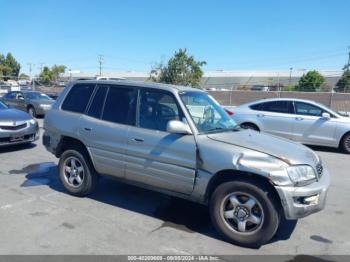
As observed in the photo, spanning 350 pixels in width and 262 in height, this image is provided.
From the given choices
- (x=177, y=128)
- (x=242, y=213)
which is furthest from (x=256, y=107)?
(x=242, y=213)

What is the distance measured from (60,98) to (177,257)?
138 inches

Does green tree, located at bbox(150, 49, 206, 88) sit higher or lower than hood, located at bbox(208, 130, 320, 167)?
higher

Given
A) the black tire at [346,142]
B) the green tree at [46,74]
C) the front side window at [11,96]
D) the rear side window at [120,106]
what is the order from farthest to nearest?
the green tree at [46,74] < the front side window at [11,96] < the black tire at [346,142] < the rear side window at [120,106]

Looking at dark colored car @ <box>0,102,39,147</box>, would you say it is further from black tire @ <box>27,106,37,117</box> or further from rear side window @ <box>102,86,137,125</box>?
black tire @ <box>27,106,37,117</box>

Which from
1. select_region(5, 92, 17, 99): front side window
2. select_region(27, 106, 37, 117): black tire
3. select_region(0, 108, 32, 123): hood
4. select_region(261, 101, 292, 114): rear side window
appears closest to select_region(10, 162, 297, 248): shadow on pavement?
select_region(0, 108, 32, 123): hood

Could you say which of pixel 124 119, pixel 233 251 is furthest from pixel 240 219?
pixel 124 119

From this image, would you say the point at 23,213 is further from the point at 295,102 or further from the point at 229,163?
the point at 295,102

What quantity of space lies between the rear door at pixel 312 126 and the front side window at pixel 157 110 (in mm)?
6852

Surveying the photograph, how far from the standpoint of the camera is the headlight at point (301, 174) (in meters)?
3.83

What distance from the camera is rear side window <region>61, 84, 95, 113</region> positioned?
18.2ft

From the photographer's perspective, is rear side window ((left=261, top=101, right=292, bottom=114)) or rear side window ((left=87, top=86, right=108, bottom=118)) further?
rear side window ((left=261, top=101, right=292, bottom=114))

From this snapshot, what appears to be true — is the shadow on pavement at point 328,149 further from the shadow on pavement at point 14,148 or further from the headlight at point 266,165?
the shadow on pavement at point 14,148

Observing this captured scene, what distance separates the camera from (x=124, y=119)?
4988mm

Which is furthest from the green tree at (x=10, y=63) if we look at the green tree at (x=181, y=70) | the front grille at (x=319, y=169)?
the front grille at (x=319, y=169)
